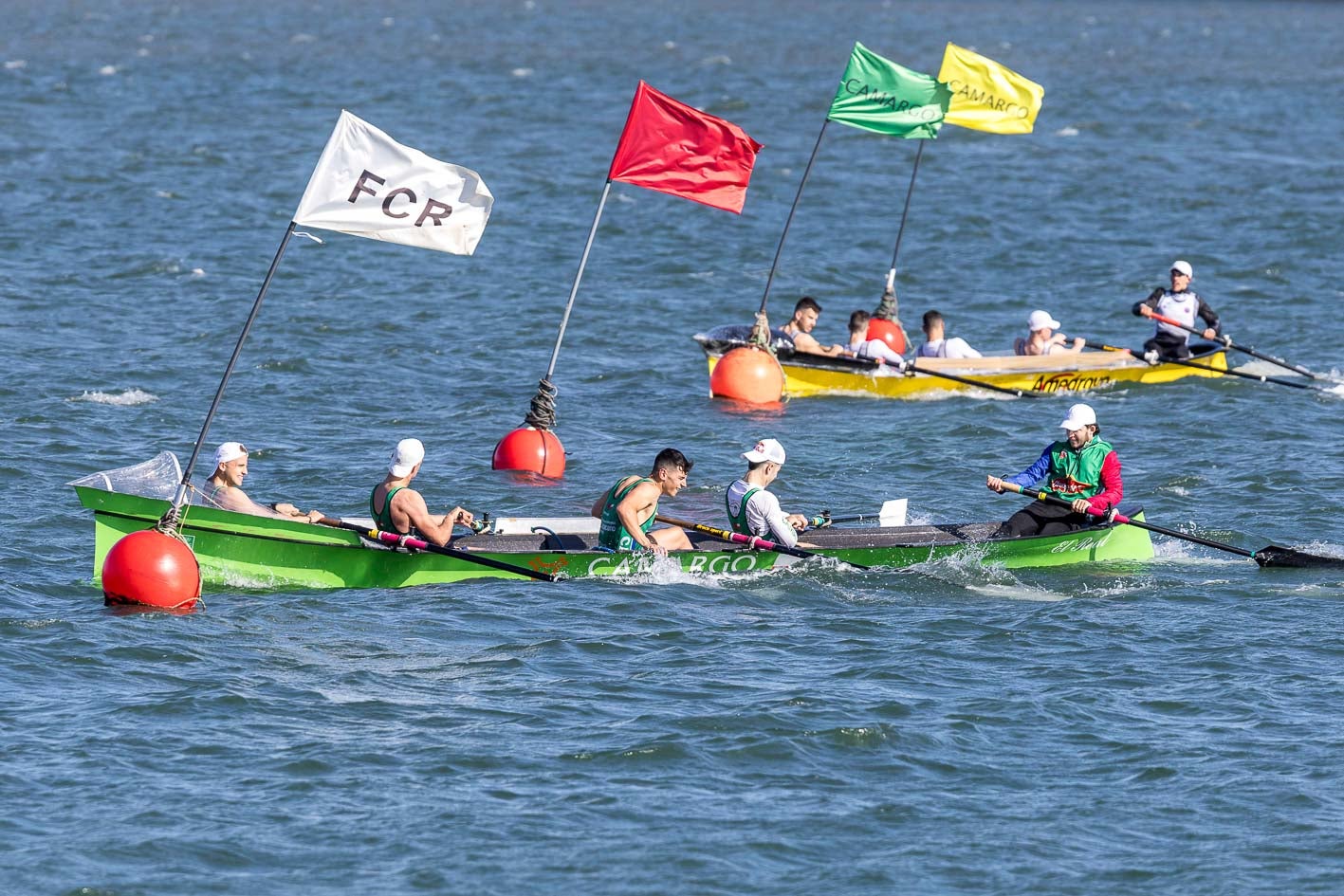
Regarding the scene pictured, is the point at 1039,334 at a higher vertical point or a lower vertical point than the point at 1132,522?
higher

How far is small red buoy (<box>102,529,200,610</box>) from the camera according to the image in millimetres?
14781

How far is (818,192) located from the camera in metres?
42.8

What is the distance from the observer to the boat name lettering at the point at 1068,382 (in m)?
26.4

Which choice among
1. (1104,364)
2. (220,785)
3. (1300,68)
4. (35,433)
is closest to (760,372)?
(1104,364)

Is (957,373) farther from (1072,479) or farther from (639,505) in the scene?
(639,505)

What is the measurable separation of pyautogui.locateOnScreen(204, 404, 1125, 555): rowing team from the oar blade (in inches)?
56.8

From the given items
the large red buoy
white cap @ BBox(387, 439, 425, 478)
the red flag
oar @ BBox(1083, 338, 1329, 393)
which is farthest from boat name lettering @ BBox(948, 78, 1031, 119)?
white cap @ BBox(387, 439, 425, 478)

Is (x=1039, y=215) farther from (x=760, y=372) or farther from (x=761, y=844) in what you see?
(x=761, y=844)

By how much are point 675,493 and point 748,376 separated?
8.47 metres

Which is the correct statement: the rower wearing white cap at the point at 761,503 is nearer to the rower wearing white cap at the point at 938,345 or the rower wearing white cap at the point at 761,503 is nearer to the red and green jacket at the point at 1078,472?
the red and green jacket at the point at 1078,472

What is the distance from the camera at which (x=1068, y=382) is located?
87.3 feet

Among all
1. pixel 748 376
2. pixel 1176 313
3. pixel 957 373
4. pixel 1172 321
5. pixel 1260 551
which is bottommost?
pixel 1260 551

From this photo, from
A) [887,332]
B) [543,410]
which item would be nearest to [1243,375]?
[887,332]

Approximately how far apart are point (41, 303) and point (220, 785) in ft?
64.1
